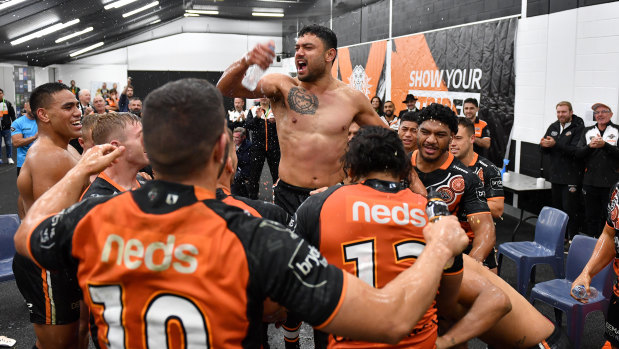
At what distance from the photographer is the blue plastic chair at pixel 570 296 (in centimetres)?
357

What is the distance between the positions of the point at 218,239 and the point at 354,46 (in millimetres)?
13577

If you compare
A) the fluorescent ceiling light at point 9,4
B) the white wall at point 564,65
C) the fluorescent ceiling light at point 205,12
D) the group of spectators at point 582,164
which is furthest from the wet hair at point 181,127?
the fluorescent ceiling light at point 205,12

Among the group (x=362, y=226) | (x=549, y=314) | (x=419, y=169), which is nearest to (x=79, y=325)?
(x=362, y=226)

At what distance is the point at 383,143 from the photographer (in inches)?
80.0

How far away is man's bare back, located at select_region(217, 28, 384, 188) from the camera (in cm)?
338

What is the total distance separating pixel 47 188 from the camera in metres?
3.16

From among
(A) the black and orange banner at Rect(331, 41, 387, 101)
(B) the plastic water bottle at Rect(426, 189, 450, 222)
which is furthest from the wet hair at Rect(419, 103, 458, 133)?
(A) the black and orange banner at Rect(331, 41, 387, 101)

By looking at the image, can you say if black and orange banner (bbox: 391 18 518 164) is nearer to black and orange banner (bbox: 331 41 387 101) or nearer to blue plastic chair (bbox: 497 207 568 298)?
black and orange banner (bbox: 331 41 387 101)

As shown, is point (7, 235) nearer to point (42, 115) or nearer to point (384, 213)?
point (42, 115)

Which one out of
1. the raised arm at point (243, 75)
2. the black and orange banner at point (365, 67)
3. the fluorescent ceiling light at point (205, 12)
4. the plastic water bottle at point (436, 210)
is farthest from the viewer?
the fluorescent ceiling light at point (205, 12)

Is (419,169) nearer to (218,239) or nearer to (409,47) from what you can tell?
(218,239)

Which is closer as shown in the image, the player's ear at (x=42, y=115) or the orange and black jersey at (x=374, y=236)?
the orange and black jersey at (x=374, y=236)

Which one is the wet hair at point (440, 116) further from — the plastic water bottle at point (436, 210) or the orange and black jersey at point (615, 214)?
the plastic water bottle at point (436, 210)

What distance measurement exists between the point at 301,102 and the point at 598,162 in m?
4.55
